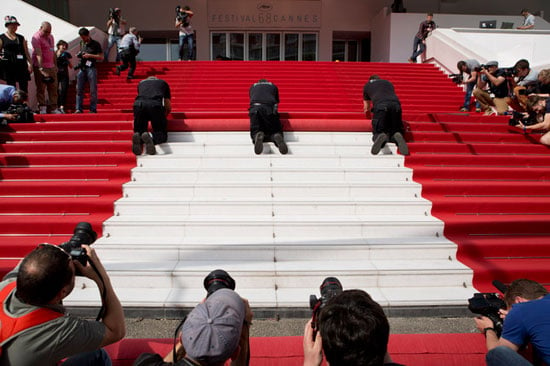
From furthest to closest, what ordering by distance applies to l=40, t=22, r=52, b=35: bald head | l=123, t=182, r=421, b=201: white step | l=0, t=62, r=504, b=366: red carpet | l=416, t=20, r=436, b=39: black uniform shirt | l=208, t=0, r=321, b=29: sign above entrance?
1. l=208, t=0, r=321, b=29: sign above entrance
2. l=416, t=20, r=436, b=39: black uniform shirt
3. l=40, t=22, r=52, b=35: bald head
4. l=123, t=182, r=421, b=201: white step
5. l=0, t=62, r=504, b=366: red carpet

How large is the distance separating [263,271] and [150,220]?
1.48 m

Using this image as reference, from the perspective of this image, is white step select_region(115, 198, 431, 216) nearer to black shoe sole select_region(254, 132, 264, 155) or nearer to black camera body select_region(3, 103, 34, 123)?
black shoe sole select_region(254, 132, 264, 155)

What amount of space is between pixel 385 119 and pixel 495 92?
3.07 meters

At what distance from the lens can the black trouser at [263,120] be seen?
521 cm

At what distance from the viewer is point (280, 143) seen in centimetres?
512

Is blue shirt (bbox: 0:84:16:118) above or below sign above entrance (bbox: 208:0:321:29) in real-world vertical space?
below

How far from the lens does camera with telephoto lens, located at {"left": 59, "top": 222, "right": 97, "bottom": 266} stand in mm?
1738

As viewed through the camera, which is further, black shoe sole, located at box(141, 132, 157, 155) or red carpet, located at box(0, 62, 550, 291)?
black shoe sole, located at box(141, 132, 157, 155)

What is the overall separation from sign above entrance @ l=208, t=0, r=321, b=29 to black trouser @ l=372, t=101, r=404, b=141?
12147 millimetres

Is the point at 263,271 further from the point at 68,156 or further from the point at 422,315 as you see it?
the point at 68,156

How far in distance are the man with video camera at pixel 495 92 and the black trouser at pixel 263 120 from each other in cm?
417

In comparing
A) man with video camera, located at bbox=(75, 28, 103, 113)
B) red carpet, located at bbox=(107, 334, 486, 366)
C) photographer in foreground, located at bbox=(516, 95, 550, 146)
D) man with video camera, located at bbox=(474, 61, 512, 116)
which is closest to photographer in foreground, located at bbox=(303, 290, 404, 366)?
red carpet, located at bbox=(107, 334, 486, 366)

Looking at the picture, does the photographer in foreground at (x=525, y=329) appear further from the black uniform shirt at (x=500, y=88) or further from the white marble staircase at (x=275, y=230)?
the black uniform shirt at (x=500, y=88)

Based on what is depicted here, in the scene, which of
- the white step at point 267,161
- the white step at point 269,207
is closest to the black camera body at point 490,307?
the white step at point 269,207
